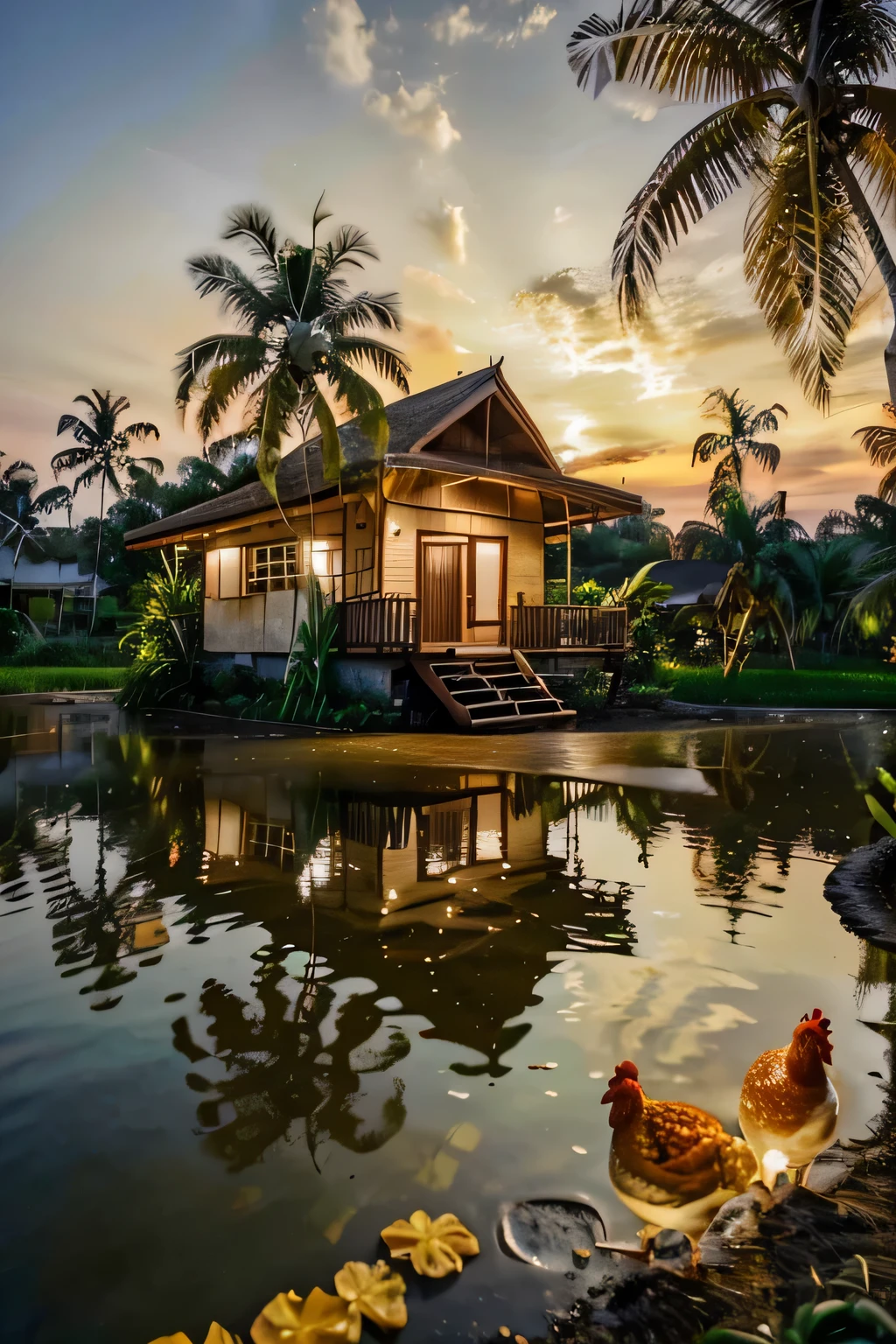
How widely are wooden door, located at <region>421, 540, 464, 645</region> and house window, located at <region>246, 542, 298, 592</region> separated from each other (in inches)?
141

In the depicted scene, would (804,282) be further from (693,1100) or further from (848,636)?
→ (848,636)

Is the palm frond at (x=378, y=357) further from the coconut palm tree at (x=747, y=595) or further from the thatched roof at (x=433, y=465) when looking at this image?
the coconut palm tree at (x=747, y=595)

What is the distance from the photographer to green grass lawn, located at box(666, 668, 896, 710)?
64.3ft

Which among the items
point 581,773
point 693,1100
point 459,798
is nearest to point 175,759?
point 459,798

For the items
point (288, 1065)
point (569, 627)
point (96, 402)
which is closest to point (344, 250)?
point (569, 627)

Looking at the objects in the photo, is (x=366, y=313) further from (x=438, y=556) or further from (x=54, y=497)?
(x=54, y=497)

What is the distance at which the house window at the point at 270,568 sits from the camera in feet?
61.5

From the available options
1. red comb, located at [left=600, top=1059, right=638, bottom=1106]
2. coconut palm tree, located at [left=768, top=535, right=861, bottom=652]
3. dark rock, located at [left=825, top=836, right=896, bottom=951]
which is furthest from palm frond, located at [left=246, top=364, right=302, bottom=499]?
coconut palm tree, located at [left=768, top=535, right=861, bottom=652]

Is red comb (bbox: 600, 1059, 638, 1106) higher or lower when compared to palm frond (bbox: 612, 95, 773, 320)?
lower

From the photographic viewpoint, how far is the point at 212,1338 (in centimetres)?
184

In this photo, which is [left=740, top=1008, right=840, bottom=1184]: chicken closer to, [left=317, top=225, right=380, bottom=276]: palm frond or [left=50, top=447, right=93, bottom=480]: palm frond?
[left=317, top=225, right=380, bottom=276]: palm frond

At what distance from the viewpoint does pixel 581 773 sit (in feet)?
31.7

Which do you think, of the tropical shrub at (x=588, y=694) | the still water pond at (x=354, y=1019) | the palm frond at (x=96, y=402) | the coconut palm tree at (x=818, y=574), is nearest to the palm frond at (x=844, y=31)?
the still water pond at (x=354, y=1019)

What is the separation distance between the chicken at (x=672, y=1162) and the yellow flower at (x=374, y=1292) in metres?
0.65
